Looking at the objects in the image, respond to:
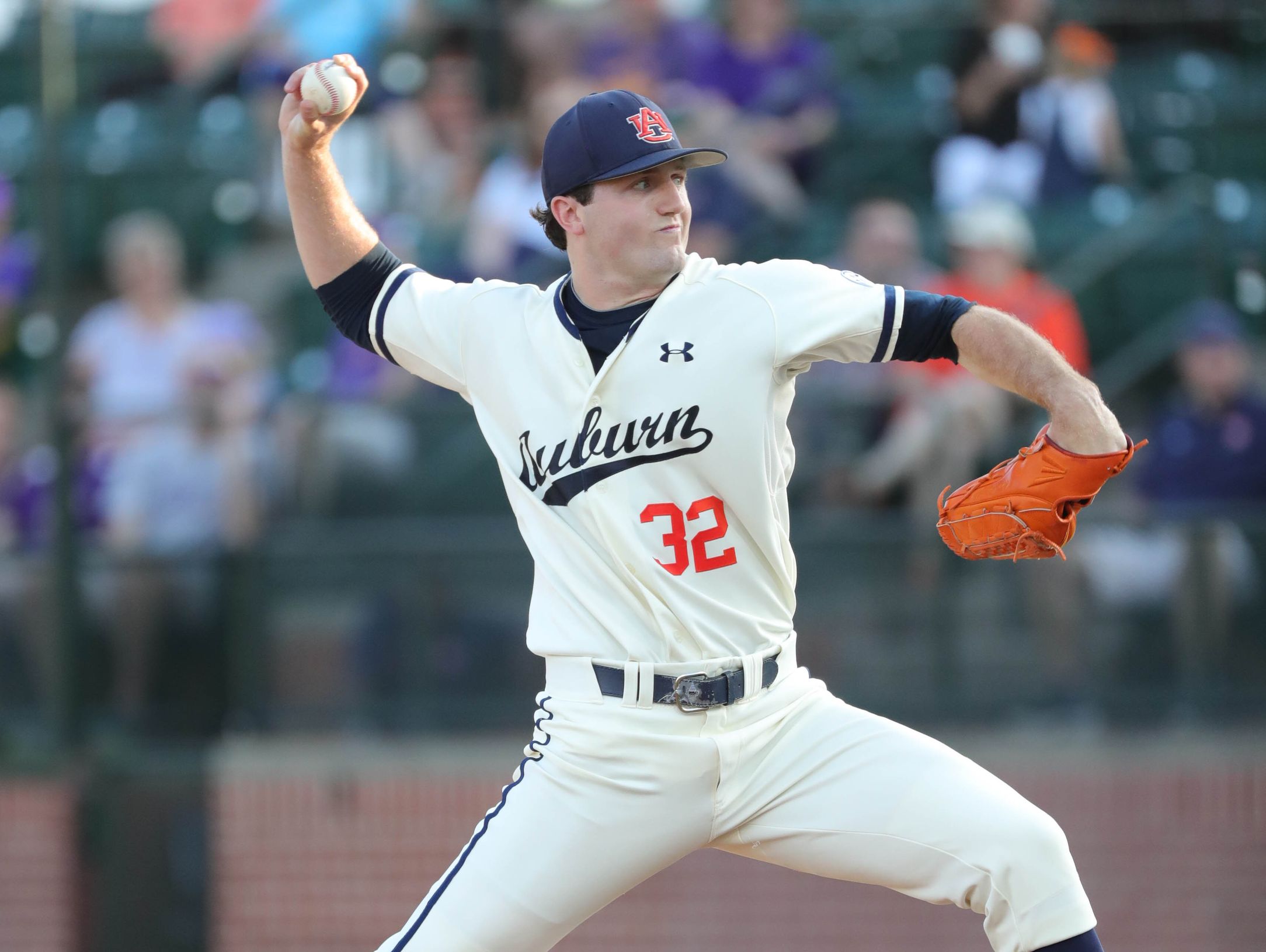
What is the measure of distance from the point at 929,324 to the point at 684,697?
89 centimetres

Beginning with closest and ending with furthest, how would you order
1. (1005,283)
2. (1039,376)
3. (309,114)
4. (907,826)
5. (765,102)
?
(1039,376) → (907,826) → (309,114) → (1005,283) → (765,102)

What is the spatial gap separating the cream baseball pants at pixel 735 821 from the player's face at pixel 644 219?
2.72 feet

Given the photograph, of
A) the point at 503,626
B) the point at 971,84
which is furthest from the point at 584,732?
the point at 971,84

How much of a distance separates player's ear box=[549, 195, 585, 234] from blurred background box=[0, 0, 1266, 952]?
288 centimetres

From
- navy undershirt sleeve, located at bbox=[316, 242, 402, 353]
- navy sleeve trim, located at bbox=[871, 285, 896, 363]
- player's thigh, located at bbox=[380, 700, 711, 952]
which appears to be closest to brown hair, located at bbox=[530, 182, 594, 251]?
navy undershirt sleeve, located at bbox=[316, 242, 402, 353]

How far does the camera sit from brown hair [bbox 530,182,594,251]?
11.1 feet

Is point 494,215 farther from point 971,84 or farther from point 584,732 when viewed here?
point 584,732

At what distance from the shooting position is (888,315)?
3.22 m

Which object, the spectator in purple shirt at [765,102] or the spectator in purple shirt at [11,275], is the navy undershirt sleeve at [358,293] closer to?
the spectator in purple shirt at [765,102]

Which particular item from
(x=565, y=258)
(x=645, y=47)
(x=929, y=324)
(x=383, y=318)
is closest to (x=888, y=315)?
(x=929, y=324)

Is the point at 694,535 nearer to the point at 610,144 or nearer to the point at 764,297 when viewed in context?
the point at 764,297

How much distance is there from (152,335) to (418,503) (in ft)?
5.24

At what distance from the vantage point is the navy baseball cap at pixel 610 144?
328 centimetres

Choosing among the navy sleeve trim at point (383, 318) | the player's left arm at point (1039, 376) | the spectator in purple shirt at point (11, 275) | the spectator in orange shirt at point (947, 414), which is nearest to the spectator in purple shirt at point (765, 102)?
the spectator in orange shirt at point (947, 414)
